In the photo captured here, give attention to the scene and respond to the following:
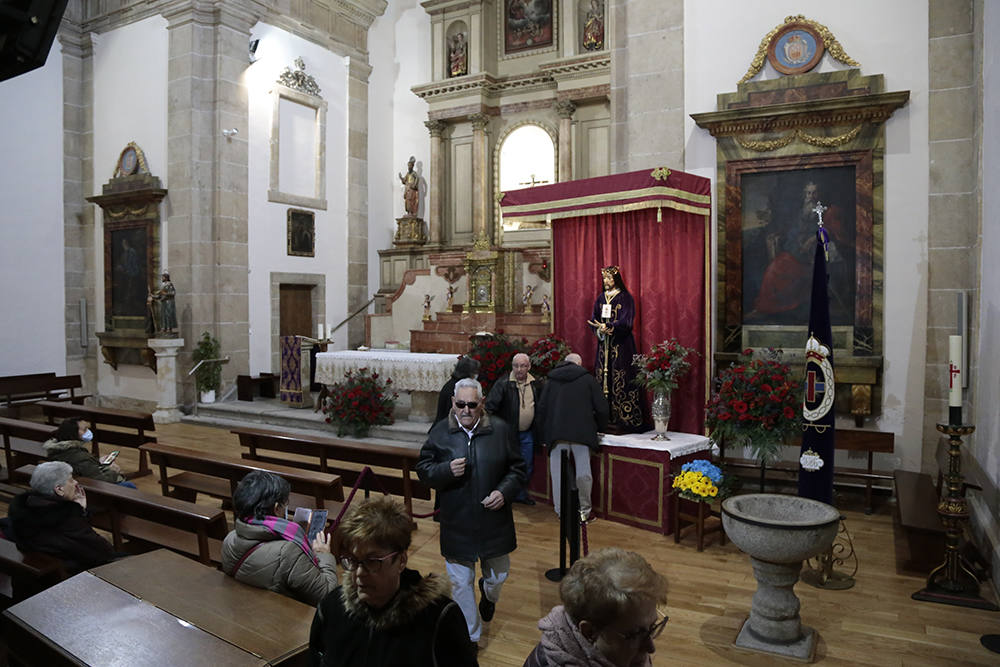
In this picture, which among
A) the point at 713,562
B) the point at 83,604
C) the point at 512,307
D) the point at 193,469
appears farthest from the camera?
the point at 512,307

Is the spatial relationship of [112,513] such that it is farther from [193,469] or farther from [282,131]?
[282,131]

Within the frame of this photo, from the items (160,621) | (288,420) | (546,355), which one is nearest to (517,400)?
(546,355)

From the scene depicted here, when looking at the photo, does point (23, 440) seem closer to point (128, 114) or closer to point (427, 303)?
point (427, 303)

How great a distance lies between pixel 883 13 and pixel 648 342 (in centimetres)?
403

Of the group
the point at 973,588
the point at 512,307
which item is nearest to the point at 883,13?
the point at 973,588

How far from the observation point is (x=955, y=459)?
4688 millimetres

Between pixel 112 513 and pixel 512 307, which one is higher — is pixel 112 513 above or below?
below

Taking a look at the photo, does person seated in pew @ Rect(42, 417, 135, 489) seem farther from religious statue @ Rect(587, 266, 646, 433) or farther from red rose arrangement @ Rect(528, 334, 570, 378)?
religious statue @ Rect(587, 266, 646, 433)

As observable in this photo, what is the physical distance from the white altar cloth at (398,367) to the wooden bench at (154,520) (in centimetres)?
493

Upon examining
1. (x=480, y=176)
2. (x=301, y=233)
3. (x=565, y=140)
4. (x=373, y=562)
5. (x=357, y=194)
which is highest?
(x=565, y=140)

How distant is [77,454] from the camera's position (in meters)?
5.56

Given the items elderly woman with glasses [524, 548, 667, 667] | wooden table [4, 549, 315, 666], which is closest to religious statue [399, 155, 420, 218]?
wooden table [4, 549, 315, 666]

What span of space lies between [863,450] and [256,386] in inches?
412

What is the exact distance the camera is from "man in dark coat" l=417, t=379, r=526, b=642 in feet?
12.3
